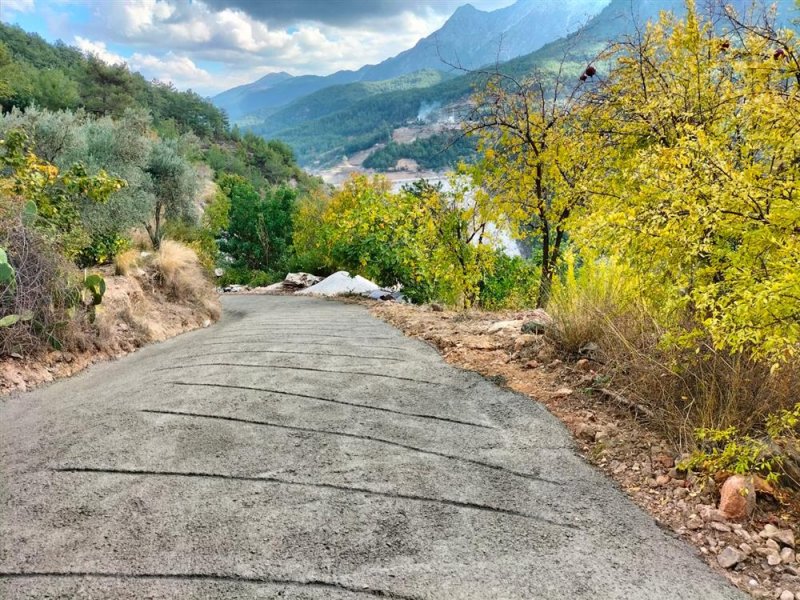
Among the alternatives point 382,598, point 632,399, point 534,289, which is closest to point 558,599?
point 382,598

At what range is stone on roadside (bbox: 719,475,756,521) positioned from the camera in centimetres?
220

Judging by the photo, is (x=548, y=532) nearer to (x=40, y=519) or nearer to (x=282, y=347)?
(x=40, y=519)

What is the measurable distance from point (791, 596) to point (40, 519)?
309 cm

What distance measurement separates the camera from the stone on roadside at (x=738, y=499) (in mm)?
2201

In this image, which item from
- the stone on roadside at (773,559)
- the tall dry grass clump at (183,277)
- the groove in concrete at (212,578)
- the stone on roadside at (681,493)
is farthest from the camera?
the tall dry grass clump at (183,277)

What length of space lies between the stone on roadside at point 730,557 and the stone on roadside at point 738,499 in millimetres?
217

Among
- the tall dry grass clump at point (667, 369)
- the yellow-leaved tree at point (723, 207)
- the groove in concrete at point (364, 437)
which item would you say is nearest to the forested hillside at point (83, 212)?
the groove in concrete at point (364, 437)

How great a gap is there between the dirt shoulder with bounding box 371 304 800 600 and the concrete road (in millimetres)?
114

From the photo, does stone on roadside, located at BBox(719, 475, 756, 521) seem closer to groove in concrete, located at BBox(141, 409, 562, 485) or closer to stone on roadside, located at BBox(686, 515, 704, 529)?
stone on roadside, located at BBox(686, 515, 704, 529)

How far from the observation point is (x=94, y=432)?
3.18m

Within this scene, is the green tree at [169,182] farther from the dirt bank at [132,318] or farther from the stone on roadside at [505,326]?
the stone on roadside at [505,326]

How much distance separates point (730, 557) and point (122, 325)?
6939 mm

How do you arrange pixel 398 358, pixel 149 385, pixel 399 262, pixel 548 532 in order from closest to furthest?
1. pixel 548 532
2. pixel 149 385
3. pixel 398 358
4. pixel 399 262

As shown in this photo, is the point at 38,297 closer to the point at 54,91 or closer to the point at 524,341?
the point at 524,341
